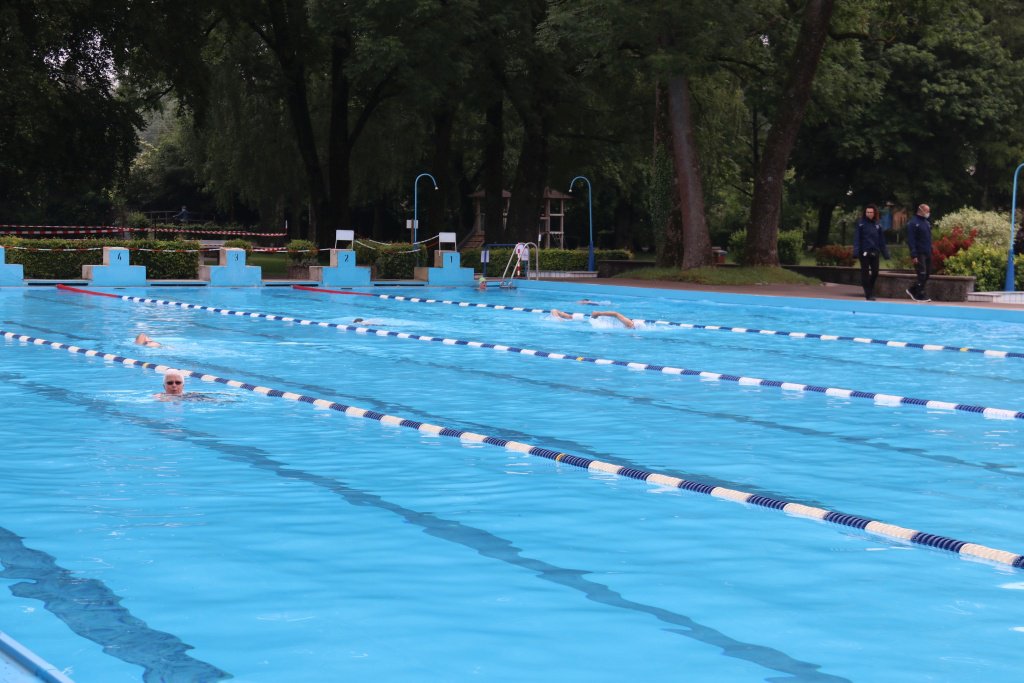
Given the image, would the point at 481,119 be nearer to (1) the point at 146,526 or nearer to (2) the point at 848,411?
(2) the point at 848,411

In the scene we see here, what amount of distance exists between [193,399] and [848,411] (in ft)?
19.9

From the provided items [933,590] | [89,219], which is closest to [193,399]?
[933,590]

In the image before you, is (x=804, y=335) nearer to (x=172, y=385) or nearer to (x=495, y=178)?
(x=172, y=385)

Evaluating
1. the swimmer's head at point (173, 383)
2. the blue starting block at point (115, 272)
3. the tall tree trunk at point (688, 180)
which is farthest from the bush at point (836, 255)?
the swimmer's head at point (173, 383)

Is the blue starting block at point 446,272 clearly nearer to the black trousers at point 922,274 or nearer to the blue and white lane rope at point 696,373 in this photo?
the blue and white lane rope at point 696,373

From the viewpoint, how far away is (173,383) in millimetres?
11906

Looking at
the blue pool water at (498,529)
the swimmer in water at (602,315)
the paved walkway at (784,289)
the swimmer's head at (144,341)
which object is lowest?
the blue pool water at (498,529)

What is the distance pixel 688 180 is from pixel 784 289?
5073 mm

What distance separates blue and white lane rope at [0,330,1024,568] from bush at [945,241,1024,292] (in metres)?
16.4

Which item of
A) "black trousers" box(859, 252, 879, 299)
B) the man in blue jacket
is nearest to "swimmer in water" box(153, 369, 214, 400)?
the man in blue jacket

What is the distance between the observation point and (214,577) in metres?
6.11

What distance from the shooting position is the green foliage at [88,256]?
30.2m

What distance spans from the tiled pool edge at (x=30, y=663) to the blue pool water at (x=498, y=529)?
0.99 feet

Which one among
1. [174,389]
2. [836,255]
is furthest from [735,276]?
[174,389]
